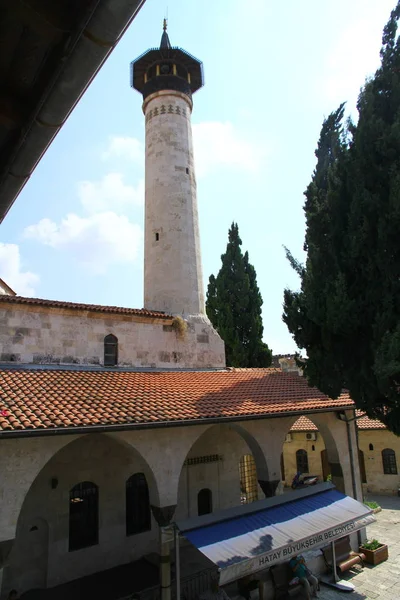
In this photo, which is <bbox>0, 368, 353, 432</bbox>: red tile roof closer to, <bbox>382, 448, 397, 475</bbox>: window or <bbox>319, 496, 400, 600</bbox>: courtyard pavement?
<bbox>319, 496, 400, 600</bbox>: courtyard pavement

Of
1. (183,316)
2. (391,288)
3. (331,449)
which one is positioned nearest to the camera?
(391,288)

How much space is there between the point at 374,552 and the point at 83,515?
7.97 m

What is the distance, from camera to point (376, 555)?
11.5 meters

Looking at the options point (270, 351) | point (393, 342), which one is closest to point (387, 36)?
point (393, 342)

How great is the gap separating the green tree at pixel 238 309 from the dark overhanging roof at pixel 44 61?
2155 centimetres

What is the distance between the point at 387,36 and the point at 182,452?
988 cm

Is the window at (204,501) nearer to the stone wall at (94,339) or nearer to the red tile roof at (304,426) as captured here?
the stone wall at (94,339)

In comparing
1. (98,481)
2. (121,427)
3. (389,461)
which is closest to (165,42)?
(121,427)

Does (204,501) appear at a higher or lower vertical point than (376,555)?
higher

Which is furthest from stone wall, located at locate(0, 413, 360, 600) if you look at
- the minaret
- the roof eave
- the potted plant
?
the minaret

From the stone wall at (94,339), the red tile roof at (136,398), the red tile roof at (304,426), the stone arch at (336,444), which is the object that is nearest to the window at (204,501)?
the red tile roof at (136,398)

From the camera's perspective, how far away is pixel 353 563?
11016mm

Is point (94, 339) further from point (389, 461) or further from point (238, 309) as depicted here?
point (389, 461)

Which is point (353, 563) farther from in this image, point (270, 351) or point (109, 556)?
point (270, 351)
